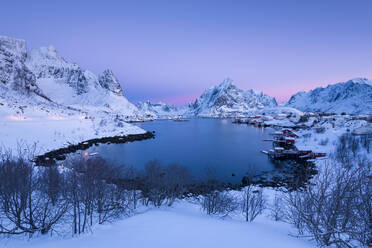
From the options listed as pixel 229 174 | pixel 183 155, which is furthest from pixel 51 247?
pixel 183 155

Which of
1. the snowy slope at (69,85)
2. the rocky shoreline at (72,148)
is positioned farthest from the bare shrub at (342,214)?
the snowy slope at (69,85)

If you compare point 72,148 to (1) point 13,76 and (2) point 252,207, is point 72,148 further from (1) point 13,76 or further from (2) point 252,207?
(1) point 13,76

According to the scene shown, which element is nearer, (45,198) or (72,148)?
(45,198)

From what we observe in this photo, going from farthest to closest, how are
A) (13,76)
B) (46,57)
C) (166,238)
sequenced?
(46,57) → (13,76) → (166,238)

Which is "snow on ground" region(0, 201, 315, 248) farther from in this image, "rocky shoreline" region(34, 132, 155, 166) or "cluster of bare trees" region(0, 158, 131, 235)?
"rocky shoreline" region(34, 132, 155, 166)

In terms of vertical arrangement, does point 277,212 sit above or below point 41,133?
below

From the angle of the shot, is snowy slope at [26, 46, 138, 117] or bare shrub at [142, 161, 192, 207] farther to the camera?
snowy slope at [26, 46, 138, 117]

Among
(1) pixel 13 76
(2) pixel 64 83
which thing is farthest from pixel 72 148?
(2) pixel 64 83

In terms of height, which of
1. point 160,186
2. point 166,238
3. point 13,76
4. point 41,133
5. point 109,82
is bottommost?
point 160,186

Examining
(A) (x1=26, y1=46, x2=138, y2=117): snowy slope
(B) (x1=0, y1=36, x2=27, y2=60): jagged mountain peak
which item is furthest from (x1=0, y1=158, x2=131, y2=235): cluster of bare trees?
(B) (x1=0, y1=36, x2=27, y2=60): jagged mountain peak

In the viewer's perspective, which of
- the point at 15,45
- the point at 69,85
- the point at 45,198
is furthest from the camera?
the point at 69,85

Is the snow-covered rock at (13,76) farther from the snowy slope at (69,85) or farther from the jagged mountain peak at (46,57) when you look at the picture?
the jagged mountain peak at (46,57)

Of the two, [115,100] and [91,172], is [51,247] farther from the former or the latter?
[115,100]

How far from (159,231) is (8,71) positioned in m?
77.5
